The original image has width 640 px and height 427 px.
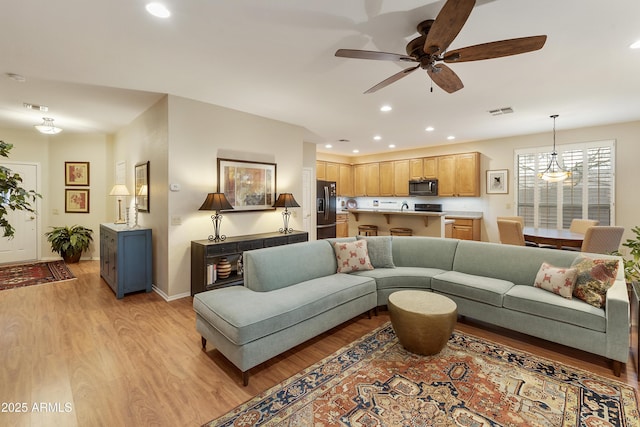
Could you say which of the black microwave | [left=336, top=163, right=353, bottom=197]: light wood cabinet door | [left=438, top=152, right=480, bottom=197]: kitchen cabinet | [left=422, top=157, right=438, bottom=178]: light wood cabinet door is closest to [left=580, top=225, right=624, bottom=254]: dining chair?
[left=438, top=152, right=480, bottom=197]: kitchen cabinet

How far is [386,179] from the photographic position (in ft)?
28.7

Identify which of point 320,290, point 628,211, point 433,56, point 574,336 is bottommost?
point 574,336

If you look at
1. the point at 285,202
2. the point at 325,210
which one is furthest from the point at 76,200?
the point at 325,210

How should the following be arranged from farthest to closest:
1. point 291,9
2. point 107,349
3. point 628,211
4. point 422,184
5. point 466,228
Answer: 1. point 422,184
2. point 466,228
3. point 628,211
4. point 107,349
5. point 291,9

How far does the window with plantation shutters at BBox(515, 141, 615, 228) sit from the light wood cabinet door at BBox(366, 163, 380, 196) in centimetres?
356

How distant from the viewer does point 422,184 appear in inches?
312

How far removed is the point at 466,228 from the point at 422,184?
5.32 ft

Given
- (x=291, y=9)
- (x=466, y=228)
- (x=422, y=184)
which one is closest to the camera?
(x=291, y=9)

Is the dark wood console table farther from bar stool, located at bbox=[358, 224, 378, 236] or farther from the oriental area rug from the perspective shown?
bar stool, located at bbox=[358, 224, 378, 236]

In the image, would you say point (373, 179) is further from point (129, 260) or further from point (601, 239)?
point (129, 260)

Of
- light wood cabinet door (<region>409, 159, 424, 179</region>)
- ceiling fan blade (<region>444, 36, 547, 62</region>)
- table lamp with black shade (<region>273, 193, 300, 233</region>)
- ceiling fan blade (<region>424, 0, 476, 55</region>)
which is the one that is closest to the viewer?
ceiling fan blade (<region>424, 0, 476, 55</region>)

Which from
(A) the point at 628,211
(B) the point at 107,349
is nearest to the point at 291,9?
(B) the point at 107,349

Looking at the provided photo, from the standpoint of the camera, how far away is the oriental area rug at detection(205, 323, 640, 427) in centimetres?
187

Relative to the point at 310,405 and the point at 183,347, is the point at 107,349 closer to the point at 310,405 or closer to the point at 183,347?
the point at 183,347
